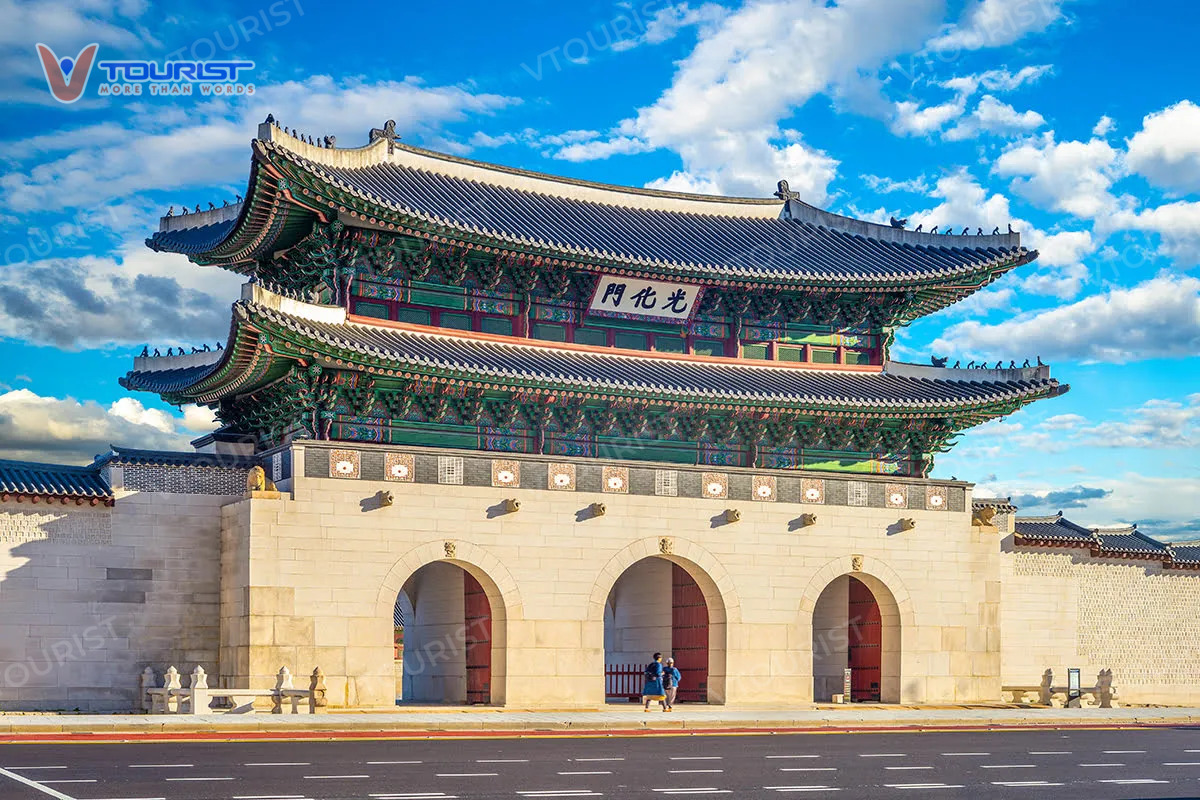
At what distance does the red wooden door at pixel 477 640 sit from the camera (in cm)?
3600

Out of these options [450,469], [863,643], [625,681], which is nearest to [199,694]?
[450,469]

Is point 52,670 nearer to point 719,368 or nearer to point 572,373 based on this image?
point 572,373

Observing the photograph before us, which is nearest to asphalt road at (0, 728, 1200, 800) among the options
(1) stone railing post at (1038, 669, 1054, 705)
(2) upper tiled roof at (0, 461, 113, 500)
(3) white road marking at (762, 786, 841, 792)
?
(3) white road marking at (762, 786, 841, 792)

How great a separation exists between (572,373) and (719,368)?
17.3ft

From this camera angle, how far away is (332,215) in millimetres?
34438

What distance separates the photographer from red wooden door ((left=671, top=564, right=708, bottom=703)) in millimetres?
38188

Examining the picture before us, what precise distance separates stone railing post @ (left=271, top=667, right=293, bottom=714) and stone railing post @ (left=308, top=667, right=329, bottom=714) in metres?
0.51

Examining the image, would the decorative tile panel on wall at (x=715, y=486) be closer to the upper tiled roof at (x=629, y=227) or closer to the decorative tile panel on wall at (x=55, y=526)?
the upper tiled roof at (x=629, y=227)

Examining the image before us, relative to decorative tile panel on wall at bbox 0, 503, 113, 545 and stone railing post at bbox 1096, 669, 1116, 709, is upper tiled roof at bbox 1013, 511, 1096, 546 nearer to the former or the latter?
stone railing post at bbox 1096, 669, 1116, 709

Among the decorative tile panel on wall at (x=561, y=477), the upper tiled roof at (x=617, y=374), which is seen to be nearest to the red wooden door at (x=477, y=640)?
the decorative tile panel on wall at (x=561, y=477)

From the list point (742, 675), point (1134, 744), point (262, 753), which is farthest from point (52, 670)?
point (1134, 744)

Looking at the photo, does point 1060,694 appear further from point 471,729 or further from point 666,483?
point 471,729

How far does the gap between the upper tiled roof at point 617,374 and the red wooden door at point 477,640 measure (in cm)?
565

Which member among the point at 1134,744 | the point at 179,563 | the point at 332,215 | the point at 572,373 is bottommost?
the point at 1134,744
